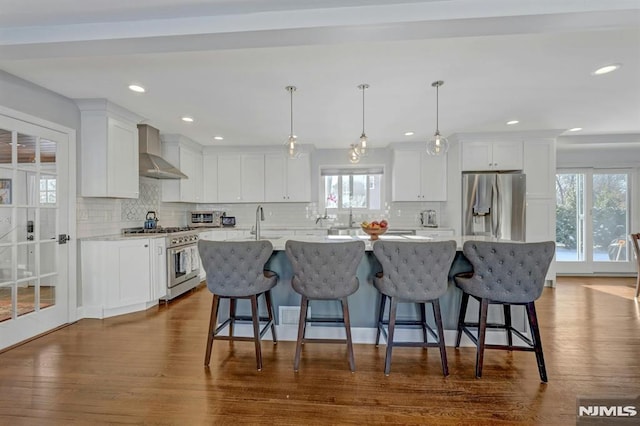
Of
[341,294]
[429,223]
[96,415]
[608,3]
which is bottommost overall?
[96,415]

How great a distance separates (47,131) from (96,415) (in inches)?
107

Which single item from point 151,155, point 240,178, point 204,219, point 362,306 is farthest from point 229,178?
point 362,306

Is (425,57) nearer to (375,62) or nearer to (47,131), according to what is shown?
(375,62)

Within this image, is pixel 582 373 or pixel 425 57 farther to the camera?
pixel 425 57

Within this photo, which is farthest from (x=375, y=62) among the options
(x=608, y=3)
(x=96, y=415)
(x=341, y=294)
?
(x=96, y=415)

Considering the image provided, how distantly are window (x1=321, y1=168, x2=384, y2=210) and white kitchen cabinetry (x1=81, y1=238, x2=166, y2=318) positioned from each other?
3249 mm

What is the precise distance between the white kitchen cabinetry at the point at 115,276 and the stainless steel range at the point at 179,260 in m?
0.32

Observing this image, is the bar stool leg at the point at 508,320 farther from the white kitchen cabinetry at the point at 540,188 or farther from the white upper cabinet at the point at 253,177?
the white upper cabinet at the point at 253,177

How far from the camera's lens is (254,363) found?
240 cm

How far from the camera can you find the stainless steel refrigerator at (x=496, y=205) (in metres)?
4.53

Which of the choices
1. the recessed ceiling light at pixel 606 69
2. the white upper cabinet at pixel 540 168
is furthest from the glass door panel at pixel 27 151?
the white upper cabinet at pixel 540 168

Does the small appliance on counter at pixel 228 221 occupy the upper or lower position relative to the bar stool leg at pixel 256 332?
upper

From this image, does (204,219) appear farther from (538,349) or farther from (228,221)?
(538,349)

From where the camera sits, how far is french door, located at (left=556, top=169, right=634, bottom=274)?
18.1 feet
